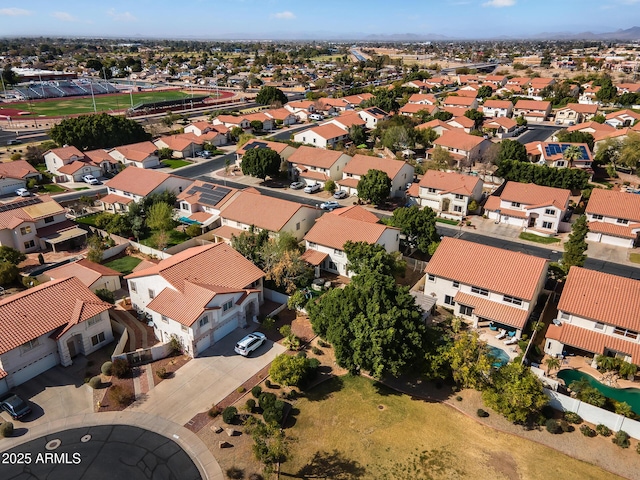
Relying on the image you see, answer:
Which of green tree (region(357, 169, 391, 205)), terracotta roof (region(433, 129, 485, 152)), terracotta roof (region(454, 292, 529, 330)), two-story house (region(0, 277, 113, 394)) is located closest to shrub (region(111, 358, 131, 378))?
two-story house (region(0, 277, 113, 394))

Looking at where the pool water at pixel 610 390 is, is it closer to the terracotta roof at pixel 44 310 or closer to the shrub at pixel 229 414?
the shrub at pixel 229 414

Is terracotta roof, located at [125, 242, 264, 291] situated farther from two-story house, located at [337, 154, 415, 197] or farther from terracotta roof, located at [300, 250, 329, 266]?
two-story house, located at [337, 154, 415, 197]

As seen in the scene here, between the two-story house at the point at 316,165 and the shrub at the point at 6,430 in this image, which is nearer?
the shrub at the point at 6,430

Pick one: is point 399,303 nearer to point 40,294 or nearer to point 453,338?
point 453,338

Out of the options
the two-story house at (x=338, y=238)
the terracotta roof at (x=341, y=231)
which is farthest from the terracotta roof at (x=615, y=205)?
the terracotta roof at (x=341, y=231)

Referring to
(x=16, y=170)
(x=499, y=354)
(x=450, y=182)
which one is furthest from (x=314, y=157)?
(x=499, y=354)

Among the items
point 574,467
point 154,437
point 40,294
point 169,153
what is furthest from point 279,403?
point 169,153
